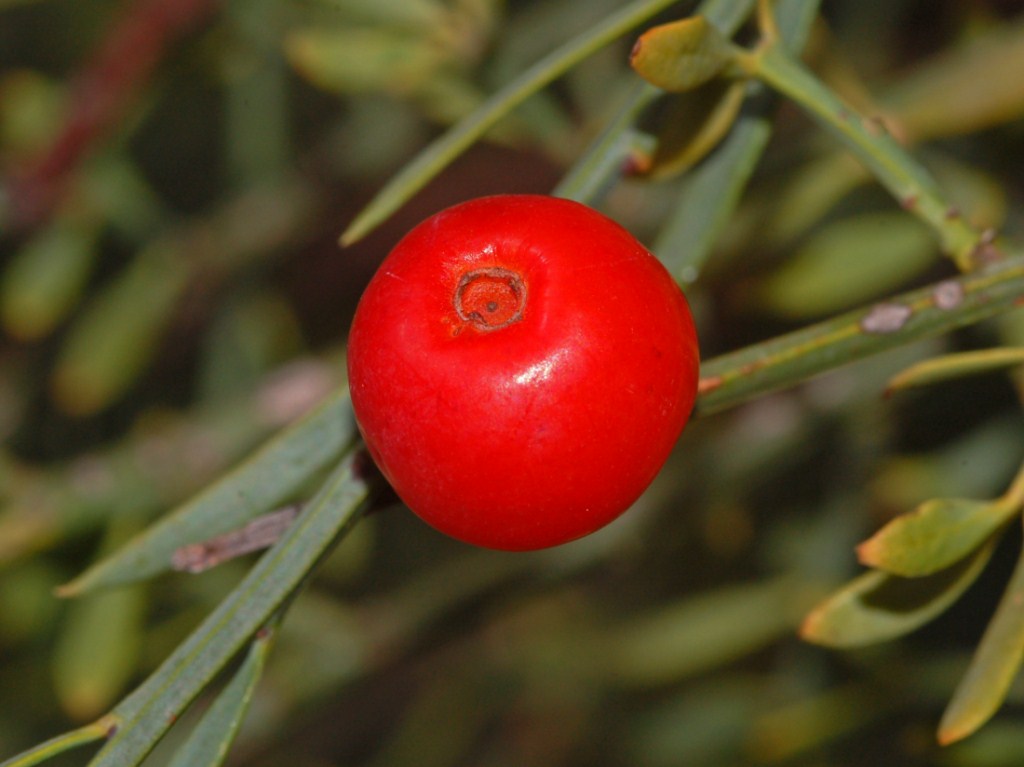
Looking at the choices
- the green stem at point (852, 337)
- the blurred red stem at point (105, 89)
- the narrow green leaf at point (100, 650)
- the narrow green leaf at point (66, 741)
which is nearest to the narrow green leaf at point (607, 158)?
the green stem at point (852, 337)

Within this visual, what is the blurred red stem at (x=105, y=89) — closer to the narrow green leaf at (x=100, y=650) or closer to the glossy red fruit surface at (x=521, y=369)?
the narrow green leaf at (x=100, y=650)

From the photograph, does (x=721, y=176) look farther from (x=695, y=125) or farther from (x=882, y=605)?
(x=882, y=605)

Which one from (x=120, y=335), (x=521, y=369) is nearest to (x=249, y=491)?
(x=521, y=369)

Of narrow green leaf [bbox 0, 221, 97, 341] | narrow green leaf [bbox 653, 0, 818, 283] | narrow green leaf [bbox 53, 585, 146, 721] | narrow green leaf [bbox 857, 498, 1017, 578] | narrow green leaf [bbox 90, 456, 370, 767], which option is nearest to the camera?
narrow green leaf [bbox 90, 456, 370, 767]

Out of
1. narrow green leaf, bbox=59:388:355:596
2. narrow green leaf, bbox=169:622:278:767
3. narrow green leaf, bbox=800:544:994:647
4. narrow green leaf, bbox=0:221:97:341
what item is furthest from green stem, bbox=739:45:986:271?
narrow green leaf, bbox=0:221:97:341

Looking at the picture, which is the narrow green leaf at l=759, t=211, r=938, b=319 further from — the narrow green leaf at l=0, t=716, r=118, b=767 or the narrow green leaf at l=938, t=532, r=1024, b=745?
the narrow green leaf at l=0, t=716, r=118, b=767

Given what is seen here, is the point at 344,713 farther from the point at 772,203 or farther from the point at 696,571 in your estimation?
the point at 772,203
